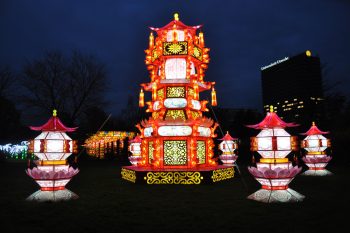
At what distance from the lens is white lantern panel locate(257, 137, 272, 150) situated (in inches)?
310

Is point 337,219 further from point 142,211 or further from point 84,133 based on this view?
point 84,133

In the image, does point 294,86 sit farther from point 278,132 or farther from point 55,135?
point 55,135

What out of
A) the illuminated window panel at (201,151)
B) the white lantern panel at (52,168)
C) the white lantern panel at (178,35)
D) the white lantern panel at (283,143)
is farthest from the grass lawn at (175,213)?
the white lantern panel at (178,35)

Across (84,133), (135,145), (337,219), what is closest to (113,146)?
(84,133)

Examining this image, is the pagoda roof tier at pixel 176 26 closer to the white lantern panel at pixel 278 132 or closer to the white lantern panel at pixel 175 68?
the white lantern panel at pixel 175 68

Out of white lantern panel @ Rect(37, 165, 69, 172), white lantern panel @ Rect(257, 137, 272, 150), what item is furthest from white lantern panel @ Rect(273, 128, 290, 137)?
white lantern panel @ Rect(37, 165, 69, 172)

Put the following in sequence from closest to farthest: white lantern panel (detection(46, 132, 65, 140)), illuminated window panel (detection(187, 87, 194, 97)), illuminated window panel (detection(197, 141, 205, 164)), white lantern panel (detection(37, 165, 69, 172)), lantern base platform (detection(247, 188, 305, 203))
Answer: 1. lantern base platform (detection(247, 188, 305, 203))
2. white lantern panel (detection(37, 165, 69, 172))
3. white lantern panel (detection(46, 132, 65, 140))
4. illuminated window panel (detection(197, 141, 205, 164))
5. illuminated window panel (detection(187, 87, 194, 97))

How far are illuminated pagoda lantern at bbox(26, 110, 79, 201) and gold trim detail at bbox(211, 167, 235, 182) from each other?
553 centimetres

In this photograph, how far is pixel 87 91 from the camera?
88.3 feet

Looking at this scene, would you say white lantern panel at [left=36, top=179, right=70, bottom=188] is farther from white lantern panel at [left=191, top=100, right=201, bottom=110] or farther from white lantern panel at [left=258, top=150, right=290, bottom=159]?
white lantern panel at [left=191, top=100, right=201, bottom=110]

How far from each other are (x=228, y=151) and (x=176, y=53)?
314 inches

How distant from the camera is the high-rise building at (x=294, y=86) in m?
31.0

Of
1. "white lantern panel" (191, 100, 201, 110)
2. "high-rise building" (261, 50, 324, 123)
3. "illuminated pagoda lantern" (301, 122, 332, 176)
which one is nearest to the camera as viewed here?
"white lantern panel" (191, 100, 201, 110)

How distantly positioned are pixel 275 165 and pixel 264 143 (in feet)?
2.03
